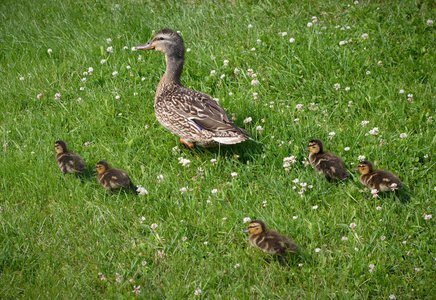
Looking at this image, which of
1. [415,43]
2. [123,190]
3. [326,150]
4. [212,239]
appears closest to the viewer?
[212,239]

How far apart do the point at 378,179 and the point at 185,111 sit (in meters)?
2.41

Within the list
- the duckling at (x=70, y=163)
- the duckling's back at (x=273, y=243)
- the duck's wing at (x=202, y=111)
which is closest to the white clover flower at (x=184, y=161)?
the duck's wing at (x=202, y=111)

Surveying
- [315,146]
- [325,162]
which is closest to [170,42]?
[315,146]

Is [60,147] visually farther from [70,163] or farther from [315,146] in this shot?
[315,146]

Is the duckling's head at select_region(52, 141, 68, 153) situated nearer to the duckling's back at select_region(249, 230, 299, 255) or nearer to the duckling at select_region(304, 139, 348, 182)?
the duckling's back at select_region(249, 230, 299, 255)

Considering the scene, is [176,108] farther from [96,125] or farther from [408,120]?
[408,120]

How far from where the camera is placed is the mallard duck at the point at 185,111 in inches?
219

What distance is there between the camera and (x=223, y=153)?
19.3 feet

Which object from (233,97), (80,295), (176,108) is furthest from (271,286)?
(233,97)

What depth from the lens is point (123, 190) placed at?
523cm

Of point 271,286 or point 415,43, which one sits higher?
point 415,43

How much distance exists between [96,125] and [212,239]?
8.79ft

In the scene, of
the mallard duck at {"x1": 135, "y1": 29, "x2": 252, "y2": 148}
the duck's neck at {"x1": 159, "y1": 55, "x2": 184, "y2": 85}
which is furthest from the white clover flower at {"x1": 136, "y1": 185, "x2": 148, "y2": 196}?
the duck's neck at {"x1": 159, "y1": 55, "x2": 184, "y2": 85}

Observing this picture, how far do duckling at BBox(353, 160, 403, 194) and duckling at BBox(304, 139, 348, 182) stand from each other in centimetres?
24
